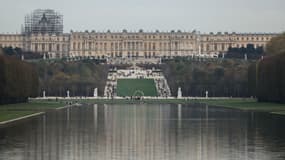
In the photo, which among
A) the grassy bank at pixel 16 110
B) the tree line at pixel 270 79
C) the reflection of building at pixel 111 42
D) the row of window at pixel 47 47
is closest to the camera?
the grassy bank at pixel 16 110

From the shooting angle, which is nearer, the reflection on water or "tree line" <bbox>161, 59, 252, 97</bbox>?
the reflection on water

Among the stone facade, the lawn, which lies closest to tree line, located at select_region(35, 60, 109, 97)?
the lawn

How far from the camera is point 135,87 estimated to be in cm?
7075

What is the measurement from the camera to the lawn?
66688 millimetres

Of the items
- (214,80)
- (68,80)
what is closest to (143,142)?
(68,80)

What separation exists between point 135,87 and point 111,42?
52112mm

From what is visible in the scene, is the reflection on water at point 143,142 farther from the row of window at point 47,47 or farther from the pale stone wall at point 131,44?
the row of window at point 47,47

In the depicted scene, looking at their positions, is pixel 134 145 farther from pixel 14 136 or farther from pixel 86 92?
pixel 86 92

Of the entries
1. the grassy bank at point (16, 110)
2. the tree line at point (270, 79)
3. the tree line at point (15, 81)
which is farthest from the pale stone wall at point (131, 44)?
the grassy bank at point (16, 110)

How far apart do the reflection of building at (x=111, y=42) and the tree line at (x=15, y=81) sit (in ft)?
229

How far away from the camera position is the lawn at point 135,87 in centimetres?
6669

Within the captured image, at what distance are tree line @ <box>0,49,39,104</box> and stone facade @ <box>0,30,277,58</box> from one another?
69.6 m

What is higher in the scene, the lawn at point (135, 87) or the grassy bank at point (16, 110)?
the lawn at point (135, 87)

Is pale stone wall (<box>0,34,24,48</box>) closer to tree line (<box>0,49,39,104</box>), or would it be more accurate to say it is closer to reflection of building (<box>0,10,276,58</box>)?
reflection of building (<box>0,10,276,58</box>)
